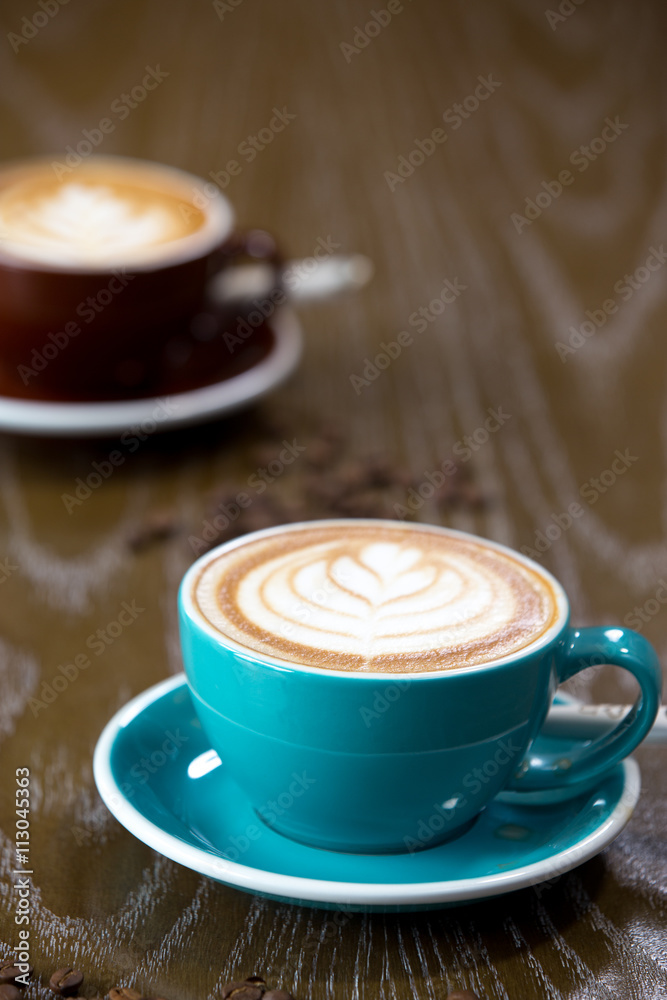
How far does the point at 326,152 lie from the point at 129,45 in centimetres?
52

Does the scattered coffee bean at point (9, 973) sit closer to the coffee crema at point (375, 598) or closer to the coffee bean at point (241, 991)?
the coffee bean at point (241, 991)

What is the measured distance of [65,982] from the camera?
2.03ft

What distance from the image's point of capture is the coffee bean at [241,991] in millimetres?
611

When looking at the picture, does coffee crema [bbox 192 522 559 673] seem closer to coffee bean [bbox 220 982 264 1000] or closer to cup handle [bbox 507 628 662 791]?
cup handle [bbox 507 628 662 791]

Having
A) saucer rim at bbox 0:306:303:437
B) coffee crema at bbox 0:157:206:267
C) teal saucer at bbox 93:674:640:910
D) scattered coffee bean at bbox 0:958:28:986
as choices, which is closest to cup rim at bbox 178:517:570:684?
teal saucer at bbox 93:674:640:910

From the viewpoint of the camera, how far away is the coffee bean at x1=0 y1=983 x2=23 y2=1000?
60cm

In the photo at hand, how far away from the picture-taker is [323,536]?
0.80 meters

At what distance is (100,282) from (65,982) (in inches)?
33.3

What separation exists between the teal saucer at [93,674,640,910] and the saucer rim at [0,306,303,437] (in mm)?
565

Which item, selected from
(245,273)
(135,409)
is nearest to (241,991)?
(135,409)

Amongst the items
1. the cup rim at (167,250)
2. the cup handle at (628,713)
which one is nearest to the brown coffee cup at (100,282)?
the cup rim at (167,250)

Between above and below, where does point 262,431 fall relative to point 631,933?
below

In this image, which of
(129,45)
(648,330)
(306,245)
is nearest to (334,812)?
(648,330)

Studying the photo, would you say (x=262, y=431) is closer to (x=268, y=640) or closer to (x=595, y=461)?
(x=595, y=461)
